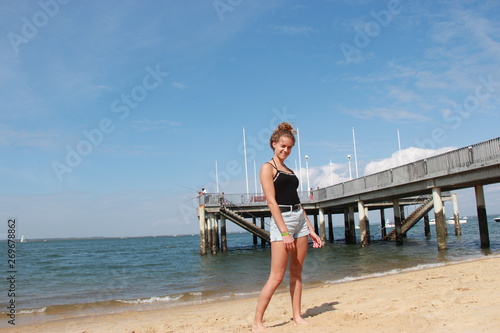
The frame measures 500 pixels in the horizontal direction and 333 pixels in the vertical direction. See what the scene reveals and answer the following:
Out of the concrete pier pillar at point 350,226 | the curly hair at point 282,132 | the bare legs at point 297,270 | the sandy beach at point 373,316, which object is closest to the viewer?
the sandy beach at point 373,316

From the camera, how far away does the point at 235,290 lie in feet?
41.3

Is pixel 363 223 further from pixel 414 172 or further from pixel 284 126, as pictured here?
pixel 284 126

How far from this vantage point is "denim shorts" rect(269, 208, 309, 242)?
4484 mm

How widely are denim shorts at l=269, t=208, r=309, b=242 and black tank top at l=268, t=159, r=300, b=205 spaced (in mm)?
141

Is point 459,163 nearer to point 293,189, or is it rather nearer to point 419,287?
point 419,287

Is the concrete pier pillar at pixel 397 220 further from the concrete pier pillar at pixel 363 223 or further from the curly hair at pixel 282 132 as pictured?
the curly hair at pixel 282 132

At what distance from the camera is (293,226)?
4586mm

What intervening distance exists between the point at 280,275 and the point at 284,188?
3.26ft

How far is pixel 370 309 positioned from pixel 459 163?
16.0m

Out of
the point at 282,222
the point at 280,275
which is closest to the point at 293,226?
the point at 282,222

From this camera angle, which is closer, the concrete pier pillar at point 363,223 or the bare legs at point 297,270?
the bare legs at point 297,270

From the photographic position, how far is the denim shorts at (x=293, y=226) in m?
4.48

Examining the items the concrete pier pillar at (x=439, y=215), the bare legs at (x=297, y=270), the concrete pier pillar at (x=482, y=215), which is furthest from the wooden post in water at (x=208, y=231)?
the bare legs at (x=297, y=270)

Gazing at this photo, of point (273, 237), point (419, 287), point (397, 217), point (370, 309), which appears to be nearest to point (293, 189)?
point (273, 237)
